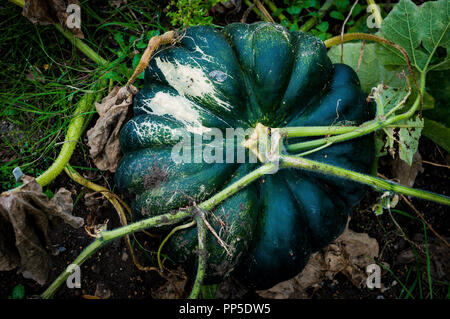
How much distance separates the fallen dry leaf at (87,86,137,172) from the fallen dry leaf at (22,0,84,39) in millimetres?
605

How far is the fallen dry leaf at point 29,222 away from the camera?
171 centimetres

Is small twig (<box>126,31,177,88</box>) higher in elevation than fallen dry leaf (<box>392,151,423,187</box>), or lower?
higher

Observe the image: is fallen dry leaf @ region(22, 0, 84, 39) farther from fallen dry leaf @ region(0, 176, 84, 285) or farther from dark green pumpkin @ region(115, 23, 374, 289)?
fallen dry leaf @ region(0, 176, 84, 285)

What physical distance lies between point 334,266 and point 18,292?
68.4 inches

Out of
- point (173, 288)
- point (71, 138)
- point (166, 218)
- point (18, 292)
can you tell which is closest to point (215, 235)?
point (166, 218)

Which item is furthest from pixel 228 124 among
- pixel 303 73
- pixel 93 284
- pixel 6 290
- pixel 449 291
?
pixel 449 291

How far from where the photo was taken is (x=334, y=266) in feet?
7.59

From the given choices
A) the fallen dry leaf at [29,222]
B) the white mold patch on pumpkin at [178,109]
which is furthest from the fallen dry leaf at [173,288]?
the white mold patch on pumpkin at [178,109]

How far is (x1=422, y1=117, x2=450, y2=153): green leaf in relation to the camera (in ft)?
6.98

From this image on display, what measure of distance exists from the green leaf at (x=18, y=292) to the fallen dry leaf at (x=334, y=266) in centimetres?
129

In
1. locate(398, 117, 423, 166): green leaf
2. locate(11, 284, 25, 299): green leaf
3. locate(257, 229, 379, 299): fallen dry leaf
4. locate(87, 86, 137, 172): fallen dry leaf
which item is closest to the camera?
locate(398, 117, 423, 166): green leaf

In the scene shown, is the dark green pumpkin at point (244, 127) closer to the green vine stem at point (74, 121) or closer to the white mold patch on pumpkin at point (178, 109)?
the white mold patch on pumpkin at point (178, 109)

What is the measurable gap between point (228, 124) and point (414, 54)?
1.02 m

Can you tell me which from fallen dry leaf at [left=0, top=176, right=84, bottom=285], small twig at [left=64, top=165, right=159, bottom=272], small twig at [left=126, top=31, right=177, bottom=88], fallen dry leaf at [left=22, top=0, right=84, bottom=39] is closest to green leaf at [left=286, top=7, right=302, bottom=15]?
small twig at [left=126, top=31, right=177, bottom=88]
